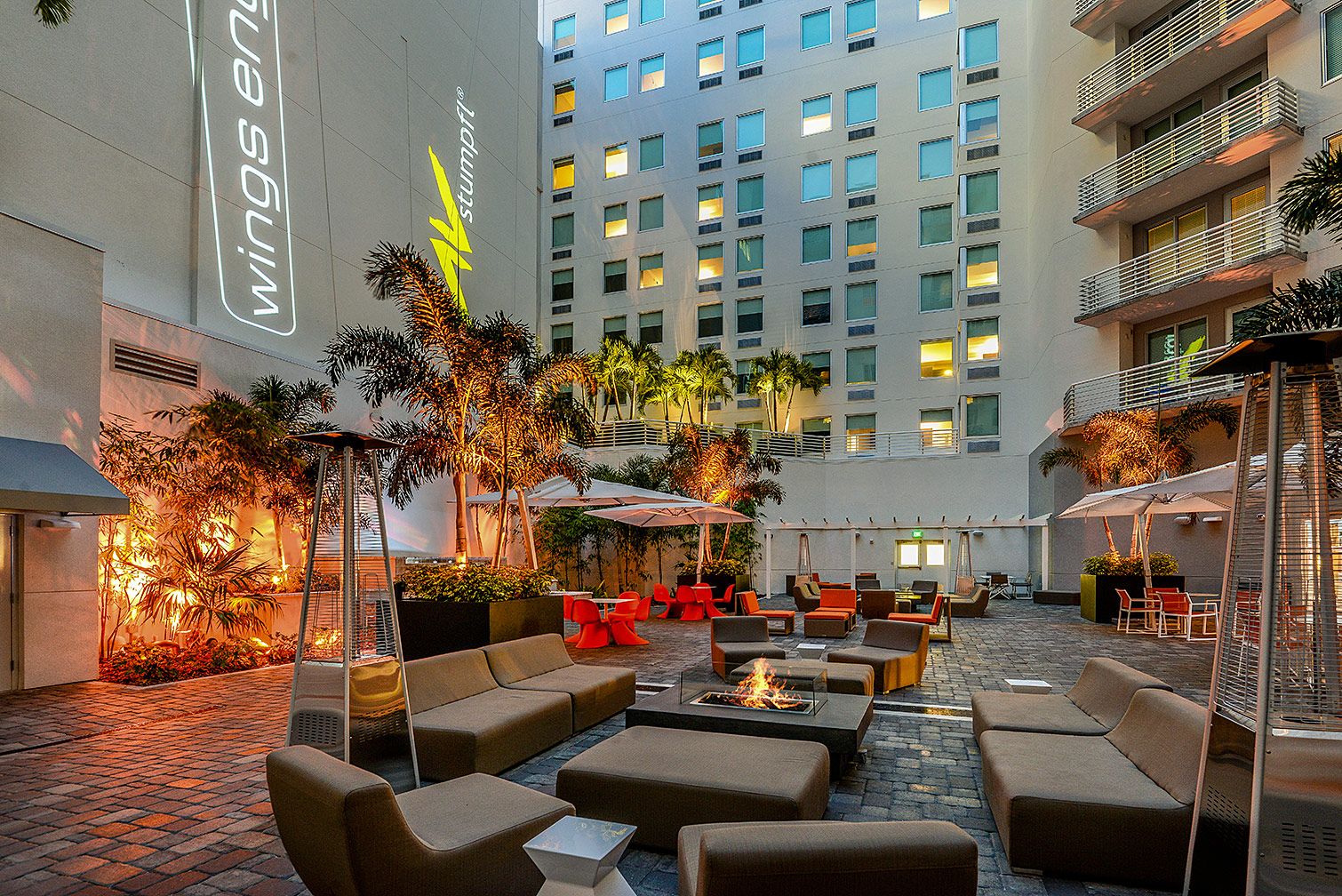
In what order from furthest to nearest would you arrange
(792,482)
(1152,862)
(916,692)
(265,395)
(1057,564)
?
(792,482)
(1057,564)
(265,395)
(916,692)
(1152,862)

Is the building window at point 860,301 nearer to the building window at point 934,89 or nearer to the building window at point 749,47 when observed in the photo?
the building window at point 934,89

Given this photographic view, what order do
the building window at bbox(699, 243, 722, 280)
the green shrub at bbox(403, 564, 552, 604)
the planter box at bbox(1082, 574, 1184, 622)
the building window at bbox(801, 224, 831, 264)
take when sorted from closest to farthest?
1. the green shrub at bbox(403, 564, 552, 604)
2. the planter box at bbox(1082, 574, 1184, 622)
3. the building window at bbox(801, 224, 831, 264)
4. the building window at bbox(699, 243, 722, 280)

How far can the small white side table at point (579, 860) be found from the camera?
2.59m

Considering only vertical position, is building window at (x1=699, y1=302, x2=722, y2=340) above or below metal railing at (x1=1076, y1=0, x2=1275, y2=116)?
below

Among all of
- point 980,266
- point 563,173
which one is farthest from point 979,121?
point 563,173

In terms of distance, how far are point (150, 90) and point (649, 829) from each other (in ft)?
39.1

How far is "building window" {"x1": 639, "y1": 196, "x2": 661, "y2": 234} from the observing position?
3028 cm

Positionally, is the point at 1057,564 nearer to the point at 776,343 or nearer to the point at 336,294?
the point at 776,343

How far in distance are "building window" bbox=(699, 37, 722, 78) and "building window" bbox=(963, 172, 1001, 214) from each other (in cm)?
1048

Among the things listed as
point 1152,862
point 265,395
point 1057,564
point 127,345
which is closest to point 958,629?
point 1057,564

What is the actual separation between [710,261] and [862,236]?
5608 millimetres

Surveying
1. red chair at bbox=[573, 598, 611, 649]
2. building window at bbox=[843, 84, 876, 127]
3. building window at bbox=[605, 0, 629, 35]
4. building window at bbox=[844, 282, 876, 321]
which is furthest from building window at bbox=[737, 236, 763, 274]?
red chair at bbox=[573, 598, 611, 649]

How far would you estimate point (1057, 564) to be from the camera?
2156 cm

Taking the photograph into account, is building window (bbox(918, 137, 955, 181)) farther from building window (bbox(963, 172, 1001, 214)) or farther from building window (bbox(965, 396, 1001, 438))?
building window (bbox(965, 396, 1001, 438))
